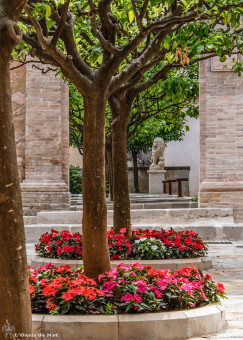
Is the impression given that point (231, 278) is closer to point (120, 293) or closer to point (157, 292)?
point (157, 292)

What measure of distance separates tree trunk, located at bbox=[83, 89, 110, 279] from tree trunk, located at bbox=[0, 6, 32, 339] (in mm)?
2666

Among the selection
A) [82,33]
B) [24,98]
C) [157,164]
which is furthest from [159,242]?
[157,164]

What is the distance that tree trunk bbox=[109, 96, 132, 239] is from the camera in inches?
360

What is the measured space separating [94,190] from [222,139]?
9.46m

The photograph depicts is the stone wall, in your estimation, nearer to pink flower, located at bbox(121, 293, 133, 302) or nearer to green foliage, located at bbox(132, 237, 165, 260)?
green foliage, located at bbox(132, 237, 165, 260)

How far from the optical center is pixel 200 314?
5254mm

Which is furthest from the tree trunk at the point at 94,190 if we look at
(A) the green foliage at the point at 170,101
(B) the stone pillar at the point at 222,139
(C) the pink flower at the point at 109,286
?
(B) the stone pillar at the point at 222,139

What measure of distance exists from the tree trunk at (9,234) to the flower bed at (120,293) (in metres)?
1.66

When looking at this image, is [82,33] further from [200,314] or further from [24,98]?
[24,98]

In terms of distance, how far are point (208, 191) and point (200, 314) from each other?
9.86 m

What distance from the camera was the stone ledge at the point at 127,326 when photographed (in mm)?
4844

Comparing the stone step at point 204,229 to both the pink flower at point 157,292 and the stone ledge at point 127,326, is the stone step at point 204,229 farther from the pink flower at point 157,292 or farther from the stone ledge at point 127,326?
the stone ledge at point 127,326

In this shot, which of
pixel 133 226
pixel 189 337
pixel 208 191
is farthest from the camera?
pixel 208 191

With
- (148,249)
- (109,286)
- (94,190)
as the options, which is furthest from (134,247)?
(109,286)
